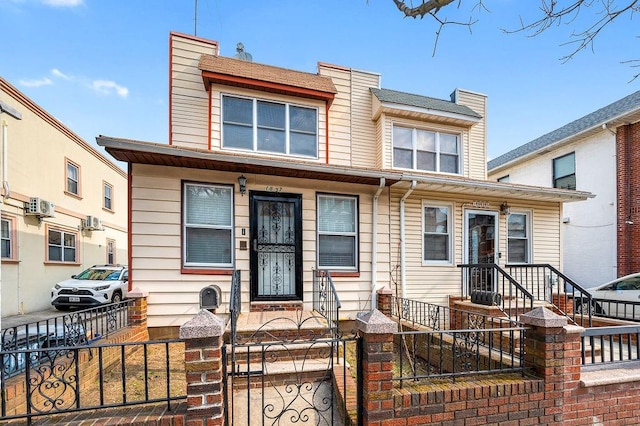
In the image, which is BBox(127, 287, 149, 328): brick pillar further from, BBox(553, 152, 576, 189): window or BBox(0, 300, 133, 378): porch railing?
BBox(553, 152, 576, 189): window

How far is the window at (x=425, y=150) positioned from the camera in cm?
781

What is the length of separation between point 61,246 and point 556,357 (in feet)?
46.2

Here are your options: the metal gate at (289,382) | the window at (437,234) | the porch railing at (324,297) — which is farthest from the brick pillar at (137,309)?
the window at (437,234)

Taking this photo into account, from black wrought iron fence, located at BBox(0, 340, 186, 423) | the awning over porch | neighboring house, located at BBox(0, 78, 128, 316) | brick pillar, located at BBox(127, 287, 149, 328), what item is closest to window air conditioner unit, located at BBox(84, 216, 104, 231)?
neighboring house, located at BBox(0, 78, 128, 316)

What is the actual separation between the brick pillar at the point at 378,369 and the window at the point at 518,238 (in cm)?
650

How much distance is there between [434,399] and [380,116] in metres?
6.45

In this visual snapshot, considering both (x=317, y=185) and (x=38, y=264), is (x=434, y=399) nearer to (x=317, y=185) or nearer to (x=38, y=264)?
(x=317, y=185)

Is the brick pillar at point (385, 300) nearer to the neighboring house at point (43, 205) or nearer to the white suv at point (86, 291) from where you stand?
the white suv at point (86, 291)

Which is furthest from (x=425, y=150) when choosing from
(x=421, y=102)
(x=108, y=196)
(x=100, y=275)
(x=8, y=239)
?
(x=108, y=196)

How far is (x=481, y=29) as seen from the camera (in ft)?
12.2

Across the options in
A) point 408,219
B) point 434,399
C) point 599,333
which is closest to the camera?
point 434,399

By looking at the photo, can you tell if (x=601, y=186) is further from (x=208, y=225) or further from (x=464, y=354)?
(x=208, y=225)

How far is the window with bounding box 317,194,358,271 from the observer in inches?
240

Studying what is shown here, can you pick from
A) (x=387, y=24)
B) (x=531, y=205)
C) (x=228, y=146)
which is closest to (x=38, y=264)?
(x=228, y=146)
